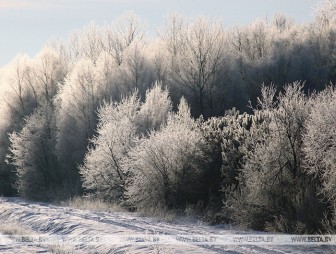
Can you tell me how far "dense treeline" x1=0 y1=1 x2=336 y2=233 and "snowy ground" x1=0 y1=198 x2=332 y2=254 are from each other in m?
2.95

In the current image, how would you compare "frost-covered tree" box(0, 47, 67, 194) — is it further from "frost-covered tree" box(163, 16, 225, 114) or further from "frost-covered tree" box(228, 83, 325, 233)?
"frost-covered tree" box(228, 83, 325, 233)

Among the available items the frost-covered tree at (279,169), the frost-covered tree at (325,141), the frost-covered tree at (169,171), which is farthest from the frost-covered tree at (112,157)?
the frost-covered tree at (325,141)

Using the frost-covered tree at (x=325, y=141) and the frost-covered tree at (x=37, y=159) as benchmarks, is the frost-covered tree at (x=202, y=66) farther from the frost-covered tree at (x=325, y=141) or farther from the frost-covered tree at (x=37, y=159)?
the frost-covered tree at (x=325, y=141)

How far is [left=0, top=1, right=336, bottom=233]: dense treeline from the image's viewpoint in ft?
68.9

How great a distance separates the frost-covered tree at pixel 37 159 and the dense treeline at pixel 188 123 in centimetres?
14

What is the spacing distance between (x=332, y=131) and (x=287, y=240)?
4346mm

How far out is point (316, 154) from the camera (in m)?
17.5

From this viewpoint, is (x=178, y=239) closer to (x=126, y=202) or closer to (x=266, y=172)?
(x=266, y=172)

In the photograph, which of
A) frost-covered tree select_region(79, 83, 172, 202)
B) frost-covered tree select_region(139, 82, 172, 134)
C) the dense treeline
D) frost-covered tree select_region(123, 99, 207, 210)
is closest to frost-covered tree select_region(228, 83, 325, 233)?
the dense treeline

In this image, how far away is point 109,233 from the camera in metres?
18.0

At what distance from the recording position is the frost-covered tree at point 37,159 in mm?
45875

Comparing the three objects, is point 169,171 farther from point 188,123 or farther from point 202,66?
point 202,66

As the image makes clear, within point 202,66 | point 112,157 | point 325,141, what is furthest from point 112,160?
point 202,66

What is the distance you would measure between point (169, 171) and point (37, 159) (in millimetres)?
24201
